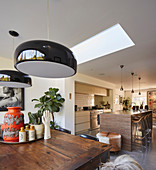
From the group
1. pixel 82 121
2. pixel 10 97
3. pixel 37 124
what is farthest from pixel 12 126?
pixel 82 121

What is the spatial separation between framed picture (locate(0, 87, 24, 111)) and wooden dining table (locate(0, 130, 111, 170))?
7.19 ft

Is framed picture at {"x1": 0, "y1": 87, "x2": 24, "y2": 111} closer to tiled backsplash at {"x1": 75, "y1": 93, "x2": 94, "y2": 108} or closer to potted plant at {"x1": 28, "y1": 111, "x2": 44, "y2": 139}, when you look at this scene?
potted plant at {"x1": 28, "y1": 111, "x2": 44, "y2": 139}

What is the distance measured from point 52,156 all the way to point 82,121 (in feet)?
14.1

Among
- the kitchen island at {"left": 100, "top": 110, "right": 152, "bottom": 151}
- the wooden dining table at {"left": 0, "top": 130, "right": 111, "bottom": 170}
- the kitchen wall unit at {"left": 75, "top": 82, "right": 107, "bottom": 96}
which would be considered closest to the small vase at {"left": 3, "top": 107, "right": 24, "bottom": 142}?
the wooden dining table at {"left": 0, "top": 130, "right": 111, "bottom": 170}

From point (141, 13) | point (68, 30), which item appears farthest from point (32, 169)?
point (141, 13)

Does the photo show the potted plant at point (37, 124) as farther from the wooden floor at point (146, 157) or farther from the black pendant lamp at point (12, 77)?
the wooden floor at point (146, 157)

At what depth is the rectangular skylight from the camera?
2.57 metres

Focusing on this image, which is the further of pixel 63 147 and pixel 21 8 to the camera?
pixel 21 8

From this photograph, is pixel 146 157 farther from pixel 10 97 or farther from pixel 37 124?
pixel 10 97

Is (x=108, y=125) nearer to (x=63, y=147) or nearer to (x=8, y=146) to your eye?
(x=63, y=147)

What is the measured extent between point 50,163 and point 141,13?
6.87ft

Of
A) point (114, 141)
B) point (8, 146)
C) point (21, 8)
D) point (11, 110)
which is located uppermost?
point (21, 8)

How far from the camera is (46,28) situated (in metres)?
1.95

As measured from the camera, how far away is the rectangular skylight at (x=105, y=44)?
2.57m
